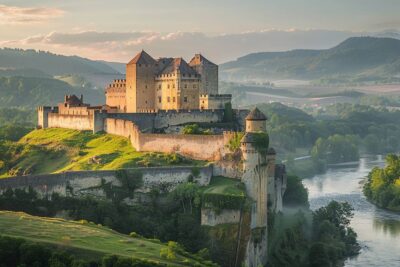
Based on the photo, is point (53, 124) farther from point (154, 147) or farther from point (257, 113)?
point (257, 113)

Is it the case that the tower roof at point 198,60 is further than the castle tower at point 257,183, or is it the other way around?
the tower roof at point 198,60

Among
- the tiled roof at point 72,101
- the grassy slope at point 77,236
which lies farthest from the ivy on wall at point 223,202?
the tiled roof at point 72,101

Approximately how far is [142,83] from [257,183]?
23765mm

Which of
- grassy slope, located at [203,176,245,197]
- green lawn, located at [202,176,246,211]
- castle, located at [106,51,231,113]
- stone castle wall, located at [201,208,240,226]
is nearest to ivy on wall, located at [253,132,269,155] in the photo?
grassy slope, located at [203,176,245,197]

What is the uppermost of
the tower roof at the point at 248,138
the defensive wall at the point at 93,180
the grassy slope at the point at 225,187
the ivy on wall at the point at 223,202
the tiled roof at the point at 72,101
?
the tiled roof at the point at 72,101

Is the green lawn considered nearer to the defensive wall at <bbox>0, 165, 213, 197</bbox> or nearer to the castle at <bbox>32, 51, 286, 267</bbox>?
the castle at <bbox>32, 51, 286, 267</bbox>

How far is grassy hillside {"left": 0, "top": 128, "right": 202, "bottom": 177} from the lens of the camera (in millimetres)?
69438

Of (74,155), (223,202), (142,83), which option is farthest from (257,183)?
(142,83)

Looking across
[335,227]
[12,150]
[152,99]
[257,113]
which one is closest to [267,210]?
[257,113]

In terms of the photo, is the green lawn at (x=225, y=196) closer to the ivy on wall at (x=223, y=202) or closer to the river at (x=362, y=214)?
the ivy on wall at (x=223, y=202)

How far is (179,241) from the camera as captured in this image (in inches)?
2368

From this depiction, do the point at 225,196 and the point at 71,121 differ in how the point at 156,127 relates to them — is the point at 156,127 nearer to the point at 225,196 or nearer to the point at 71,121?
the point at 71,121

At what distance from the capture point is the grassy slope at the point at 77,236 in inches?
1876

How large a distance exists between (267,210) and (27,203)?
19373 mm
